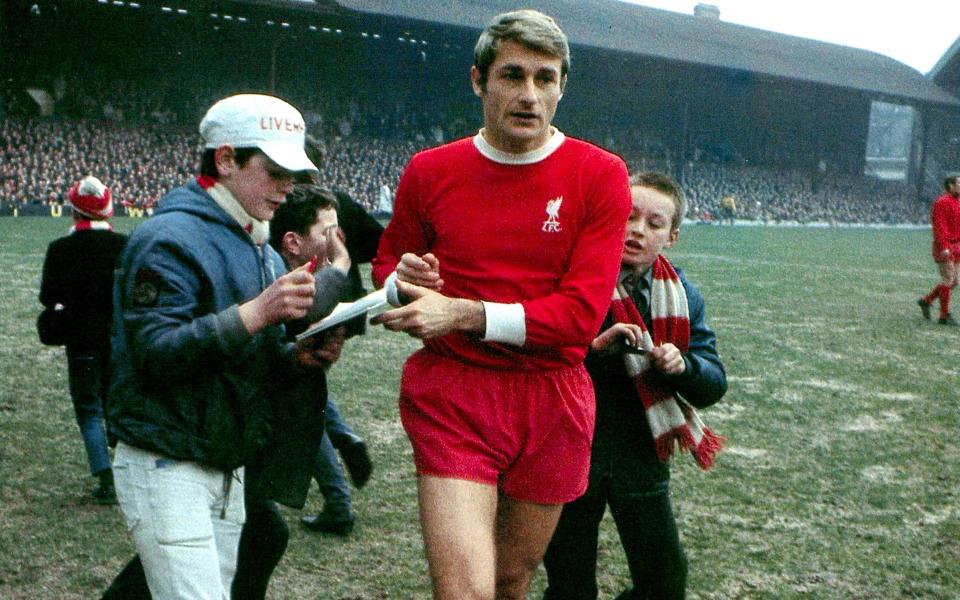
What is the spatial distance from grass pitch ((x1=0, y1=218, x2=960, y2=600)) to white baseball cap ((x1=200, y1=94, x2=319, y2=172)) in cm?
206

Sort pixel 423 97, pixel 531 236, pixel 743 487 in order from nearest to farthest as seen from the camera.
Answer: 1. pixel 531 236
2. pixel 743 487
3. pixel 423 97

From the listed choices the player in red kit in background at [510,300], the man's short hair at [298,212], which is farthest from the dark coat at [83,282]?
the player in red kit in background at [510,300]

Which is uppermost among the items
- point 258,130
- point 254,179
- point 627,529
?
point 258,130

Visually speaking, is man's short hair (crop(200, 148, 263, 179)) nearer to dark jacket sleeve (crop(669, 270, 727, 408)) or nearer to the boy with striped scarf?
the boy with striped scarf

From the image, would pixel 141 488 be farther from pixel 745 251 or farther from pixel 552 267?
pixel 745 251

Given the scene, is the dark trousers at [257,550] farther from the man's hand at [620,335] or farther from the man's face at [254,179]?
the man's hand at [620,335]

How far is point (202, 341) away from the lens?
2.38 meters

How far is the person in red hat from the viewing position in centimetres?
502

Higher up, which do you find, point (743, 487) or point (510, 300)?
point (510, 300)

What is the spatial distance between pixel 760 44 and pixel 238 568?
56679 mm

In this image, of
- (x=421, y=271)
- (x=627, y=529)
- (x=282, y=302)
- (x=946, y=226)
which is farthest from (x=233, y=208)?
(x=946, y=226)

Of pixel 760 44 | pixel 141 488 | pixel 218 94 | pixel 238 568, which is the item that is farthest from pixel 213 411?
pixel 760 44

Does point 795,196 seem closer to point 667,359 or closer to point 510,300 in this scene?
point 667,359

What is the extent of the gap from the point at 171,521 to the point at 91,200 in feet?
9.59
